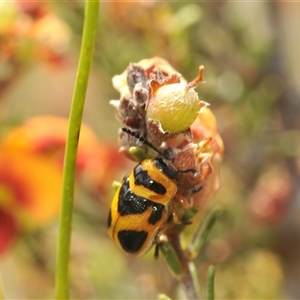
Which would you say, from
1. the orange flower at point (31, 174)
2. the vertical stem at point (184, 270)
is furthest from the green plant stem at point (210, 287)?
the orange flower at point (31, 174)

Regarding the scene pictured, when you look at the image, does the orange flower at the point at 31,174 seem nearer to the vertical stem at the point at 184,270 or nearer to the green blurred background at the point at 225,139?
the green blurred background at the point at 225,139

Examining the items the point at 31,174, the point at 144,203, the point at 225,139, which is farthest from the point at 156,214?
the point at 225,139

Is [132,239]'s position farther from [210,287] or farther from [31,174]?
[31,174]

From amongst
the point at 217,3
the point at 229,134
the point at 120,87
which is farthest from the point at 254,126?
the point at 120,87

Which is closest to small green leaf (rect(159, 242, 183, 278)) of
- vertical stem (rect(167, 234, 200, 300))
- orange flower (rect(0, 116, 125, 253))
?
vertical stem (rect(167, 234, 200, 300))

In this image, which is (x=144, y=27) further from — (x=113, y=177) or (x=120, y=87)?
(x=120, y=87)
